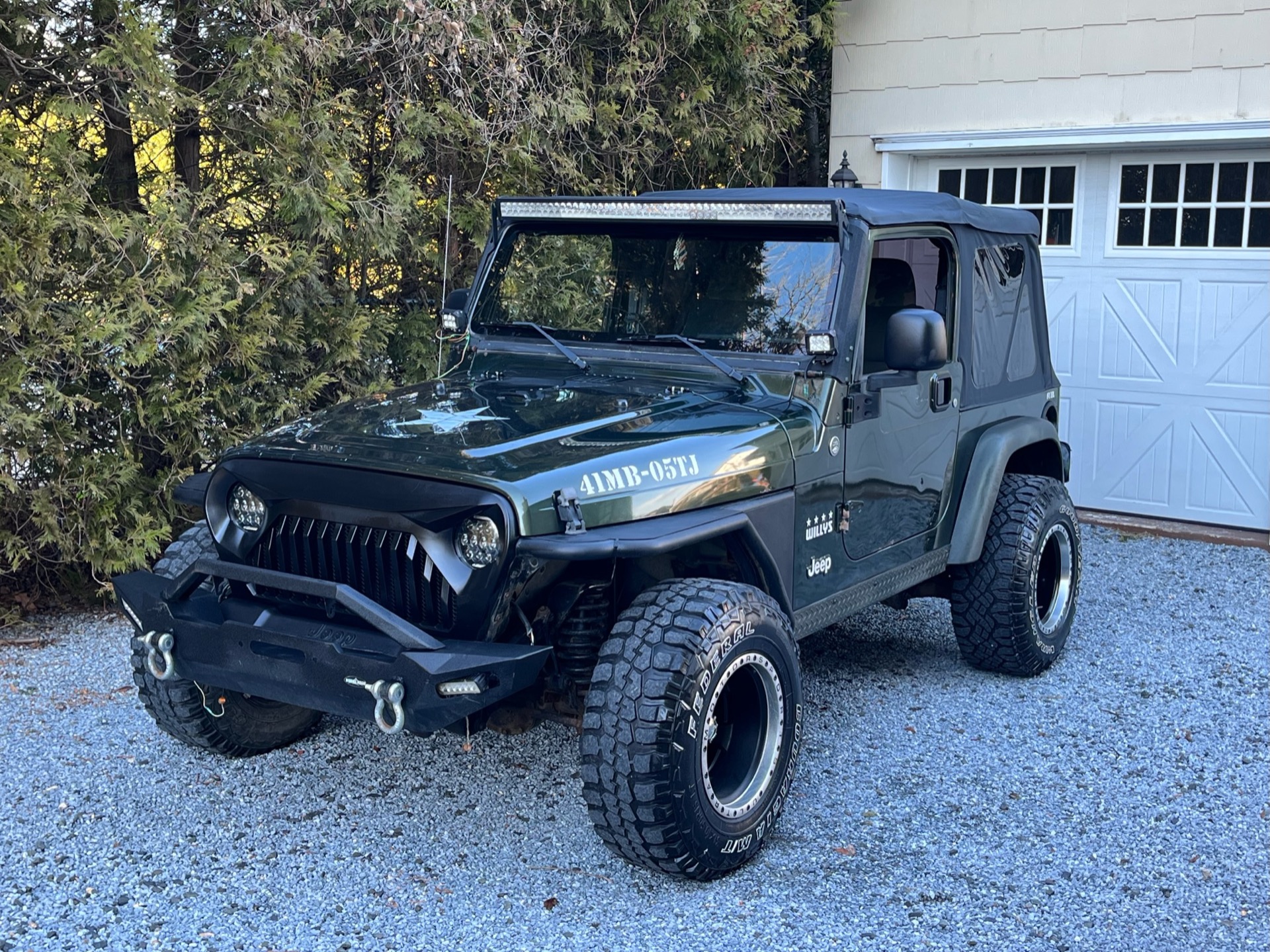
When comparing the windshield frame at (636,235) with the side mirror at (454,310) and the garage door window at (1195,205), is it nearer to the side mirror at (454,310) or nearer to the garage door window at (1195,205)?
the side mirror at (454,310)

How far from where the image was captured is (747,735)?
3.97m

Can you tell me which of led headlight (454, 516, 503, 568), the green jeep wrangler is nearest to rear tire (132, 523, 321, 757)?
the green jeep wrangler

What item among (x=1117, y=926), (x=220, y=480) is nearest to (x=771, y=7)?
(x=220, y=480)

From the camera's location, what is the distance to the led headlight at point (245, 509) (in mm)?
4000

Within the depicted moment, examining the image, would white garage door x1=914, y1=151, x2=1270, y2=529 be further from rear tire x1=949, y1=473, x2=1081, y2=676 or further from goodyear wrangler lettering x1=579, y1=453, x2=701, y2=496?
goodyear wrangler lettering x1=579, y1=453, x2=701, y2=496

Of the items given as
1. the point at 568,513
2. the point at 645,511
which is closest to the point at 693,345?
the point at 645,511

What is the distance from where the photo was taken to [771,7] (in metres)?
8.57

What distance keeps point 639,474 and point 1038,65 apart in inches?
242

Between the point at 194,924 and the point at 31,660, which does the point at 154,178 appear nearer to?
the point at 31,660

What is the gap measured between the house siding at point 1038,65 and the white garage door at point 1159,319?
0.37 meters

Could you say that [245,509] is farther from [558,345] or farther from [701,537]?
[701,537]

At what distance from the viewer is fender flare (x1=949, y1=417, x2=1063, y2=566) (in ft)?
17.0

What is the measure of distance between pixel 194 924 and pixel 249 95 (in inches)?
168

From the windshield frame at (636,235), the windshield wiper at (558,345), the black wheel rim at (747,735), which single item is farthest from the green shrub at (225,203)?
the black wheel rim at (747,735)
